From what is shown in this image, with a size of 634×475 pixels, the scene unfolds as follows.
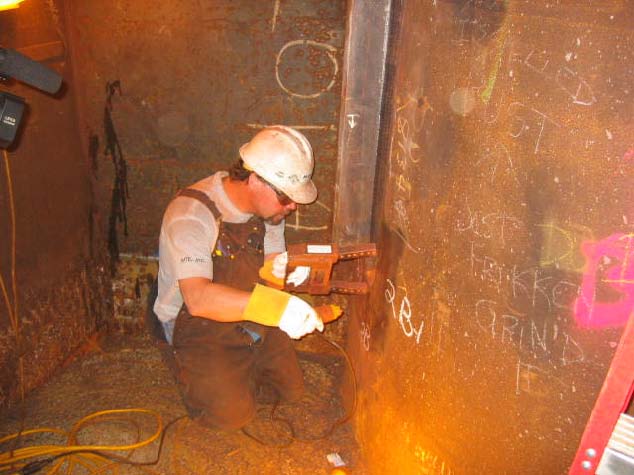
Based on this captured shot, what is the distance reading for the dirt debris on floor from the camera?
3012 mm

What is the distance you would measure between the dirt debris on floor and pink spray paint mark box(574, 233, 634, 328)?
Result: 7.13 feet

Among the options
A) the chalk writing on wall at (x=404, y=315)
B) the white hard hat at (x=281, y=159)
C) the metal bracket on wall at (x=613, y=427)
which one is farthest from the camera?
the white hard hat at (x=281, y=159)

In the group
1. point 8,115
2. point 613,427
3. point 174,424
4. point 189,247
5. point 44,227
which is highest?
point 8,115

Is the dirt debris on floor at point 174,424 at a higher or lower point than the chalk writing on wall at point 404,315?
lower

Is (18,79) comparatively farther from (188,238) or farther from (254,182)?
(254,182)

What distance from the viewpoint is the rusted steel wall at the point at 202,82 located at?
130 inches

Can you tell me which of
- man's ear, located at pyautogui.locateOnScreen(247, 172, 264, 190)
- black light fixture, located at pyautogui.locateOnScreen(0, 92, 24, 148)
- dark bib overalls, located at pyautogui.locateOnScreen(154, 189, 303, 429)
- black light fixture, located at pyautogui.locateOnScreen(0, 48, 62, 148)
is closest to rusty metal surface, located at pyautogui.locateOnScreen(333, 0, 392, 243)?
man's ear, located at pyautogui.locateOnScreen(247, 172, 264, 190)

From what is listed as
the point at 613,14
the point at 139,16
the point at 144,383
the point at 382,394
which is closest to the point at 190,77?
the point at 139,16

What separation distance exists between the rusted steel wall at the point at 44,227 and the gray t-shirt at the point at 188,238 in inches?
35.9

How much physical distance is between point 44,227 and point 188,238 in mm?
1329

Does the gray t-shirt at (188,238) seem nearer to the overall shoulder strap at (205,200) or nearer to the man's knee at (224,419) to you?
the overall shoulder strap at (205,200)

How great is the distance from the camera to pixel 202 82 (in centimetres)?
348

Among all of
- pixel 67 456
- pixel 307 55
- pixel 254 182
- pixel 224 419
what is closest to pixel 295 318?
pixel 254 182

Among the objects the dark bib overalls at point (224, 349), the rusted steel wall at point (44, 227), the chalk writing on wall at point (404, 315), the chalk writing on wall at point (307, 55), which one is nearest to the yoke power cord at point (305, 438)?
the dark bib overalls at point (224, 349)
